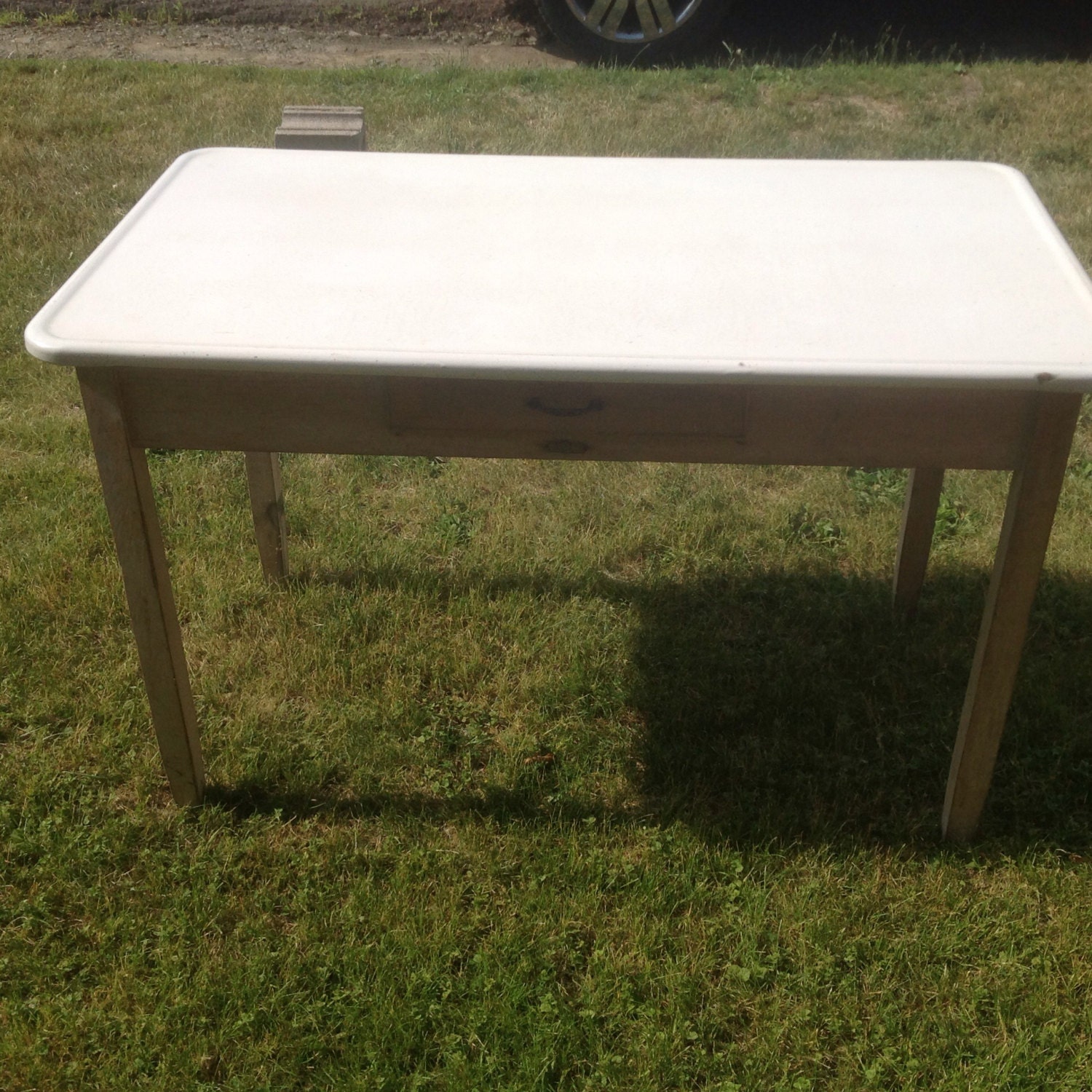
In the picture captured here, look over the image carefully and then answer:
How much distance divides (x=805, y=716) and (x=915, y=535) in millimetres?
531

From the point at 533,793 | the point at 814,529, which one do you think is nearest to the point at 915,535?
the point at 814,529

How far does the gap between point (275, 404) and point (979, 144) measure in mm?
4483

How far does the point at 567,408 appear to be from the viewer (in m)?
1.89

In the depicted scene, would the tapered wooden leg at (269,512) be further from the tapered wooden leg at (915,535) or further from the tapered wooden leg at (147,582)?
the tapered wooden leg at (915,535)

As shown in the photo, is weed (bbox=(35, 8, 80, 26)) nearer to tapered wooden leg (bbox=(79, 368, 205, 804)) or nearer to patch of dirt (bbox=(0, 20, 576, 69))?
patch of dirt (bbox=(0, 20, 576, 69))

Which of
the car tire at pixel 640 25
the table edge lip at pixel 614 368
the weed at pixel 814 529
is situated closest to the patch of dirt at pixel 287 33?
the car tire at pixel 640 25

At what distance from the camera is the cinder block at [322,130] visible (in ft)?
8.46

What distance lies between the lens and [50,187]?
5.05 m

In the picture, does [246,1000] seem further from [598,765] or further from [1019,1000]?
[1019,1000]

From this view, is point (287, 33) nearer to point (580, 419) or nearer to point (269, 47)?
point (269, 47)

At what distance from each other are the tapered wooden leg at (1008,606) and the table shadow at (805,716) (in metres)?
0.17

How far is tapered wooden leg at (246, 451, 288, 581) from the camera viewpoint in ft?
9.17

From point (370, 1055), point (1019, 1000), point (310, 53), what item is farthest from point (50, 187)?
point (1019, 1000)

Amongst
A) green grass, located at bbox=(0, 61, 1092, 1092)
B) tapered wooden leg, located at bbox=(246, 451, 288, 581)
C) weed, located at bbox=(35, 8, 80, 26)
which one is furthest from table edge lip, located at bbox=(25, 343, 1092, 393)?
weed, located at bbox=(35, 8, 80, 26)
